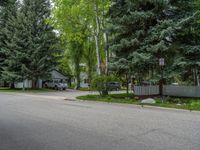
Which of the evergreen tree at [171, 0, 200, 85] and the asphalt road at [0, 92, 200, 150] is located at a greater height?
the evergreen tree at [171, 0, 200, 85]

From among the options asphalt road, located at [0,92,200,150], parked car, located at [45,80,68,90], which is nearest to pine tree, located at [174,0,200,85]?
asphalt road, located at [0,92,200,150]

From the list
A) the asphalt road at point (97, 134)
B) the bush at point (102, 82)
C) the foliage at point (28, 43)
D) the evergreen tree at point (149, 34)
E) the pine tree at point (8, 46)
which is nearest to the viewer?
the asphalt road at point (97, 134)

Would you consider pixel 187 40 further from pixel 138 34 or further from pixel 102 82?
pixel 102 82

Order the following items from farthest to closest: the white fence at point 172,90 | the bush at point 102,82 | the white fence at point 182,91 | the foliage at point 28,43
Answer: the foliage at point 28,43, the bush at point 102,82, the white fence at point 172,90, the white fence at point 182,91

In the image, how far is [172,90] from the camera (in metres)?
18.9

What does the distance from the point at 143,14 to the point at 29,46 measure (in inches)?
776

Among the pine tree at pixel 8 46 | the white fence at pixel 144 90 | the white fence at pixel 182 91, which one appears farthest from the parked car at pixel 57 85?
the white fence at pixel 182 91

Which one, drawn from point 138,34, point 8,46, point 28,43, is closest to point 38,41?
point 28,43

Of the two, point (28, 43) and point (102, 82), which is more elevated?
point (28, 43)

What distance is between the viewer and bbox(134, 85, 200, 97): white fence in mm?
17688

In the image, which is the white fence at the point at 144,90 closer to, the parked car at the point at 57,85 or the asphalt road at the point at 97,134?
the asphalt road at the point at 97,134

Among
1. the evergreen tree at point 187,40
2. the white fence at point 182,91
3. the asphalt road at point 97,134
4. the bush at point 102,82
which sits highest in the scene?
the evergreen tree at point 187,40

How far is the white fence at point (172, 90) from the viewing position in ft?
58.0

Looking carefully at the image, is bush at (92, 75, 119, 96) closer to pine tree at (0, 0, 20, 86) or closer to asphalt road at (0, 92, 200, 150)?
asphalt road at (0, 92, 200, 150)
